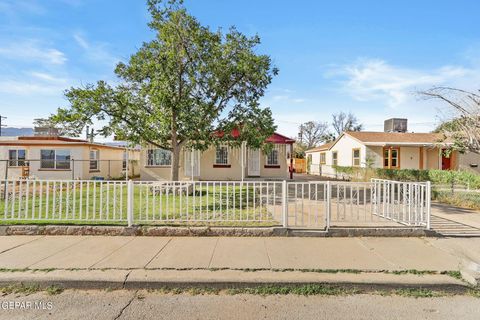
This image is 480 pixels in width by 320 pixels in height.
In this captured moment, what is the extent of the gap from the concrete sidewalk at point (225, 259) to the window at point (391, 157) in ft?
56.7

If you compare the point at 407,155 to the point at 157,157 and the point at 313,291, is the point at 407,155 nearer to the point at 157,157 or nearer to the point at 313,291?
the point at 157,157

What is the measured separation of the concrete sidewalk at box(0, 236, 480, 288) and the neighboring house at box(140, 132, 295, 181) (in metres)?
13.4

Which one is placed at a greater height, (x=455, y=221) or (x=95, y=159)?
(x=95, y=159)

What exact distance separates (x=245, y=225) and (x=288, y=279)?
98.1 inches

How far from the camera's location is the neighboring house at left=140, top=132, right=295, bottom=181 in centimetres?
1923

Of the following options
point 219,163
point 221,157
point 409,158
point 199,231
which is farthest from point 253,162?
point 199,231

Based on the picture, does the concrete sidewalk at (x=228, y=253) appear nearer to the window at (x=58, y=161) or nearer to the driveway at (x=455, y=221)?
the driveway at (x=455, y=221)

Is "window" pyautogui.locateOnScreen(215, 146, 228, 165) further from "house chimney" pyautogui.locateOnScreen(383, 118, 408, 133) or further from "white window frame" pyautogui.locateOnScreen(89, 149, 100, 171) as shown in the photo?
"house chimney" pyautogui.locateOnScreen(383, 118, 408, 133)

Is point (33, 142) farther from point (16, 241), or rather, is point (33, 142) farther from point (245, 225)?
point (245, 225)

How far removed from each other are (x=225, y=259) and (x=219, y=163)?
1507cm

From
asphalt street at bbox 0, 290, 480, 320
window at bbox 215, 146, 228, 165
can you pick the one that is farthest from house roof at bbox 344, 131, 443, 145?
asphalt street at bbox 0, 290, 480, 320

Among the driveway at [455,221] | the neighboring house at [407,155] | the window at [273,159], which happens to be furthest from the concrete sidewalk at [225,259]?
the neighboring house at [407,155]

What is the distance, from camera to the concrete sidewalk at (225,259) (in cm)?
402

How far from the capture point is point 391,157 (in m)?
21.9
